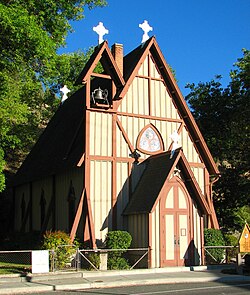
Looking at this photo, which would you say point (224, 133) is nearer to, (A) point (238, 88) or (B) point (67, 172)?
(A) point (238, 88)

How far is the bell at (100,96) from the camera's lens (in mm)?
23078

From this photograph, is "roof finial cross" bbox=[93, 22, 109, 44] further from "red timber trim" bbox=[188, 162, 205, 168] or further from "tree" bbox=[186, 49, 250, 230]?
"tree" bbox=[186, 49, 250, 230]

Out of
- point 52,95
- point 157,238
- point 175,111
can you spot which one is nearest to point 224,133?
point 175,111

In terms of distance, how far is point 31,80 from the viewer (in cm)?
2286

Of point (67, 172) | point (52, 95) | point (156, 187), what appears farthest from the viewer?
point (52, 95)

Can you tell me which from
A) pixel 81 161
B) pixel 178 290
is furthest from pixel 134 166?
pixel 178 290

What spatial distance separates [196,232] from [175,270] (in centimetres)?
264

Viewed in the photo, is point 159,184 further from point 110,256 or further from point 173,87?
point 173,87

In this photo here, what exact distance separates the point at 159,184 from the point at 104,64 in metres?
7.47

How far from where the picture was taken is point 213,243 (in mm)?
22625

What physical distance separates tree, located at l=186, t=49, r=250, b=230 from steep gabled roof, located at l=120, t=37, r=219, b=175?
789 centimetres

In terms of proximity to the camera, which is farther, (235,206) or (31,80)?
(235,206)

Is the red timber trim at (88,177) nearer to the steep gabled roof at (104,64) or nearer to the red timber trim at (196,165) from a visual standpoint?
the steep gabled roof at (104,64)

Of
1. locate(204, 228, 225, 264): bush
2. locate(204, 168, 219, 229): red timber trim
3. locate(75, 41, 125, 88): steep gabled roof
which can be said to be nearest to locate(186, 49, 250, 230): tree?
locate(204, 168, 219, 229): red timber trim
